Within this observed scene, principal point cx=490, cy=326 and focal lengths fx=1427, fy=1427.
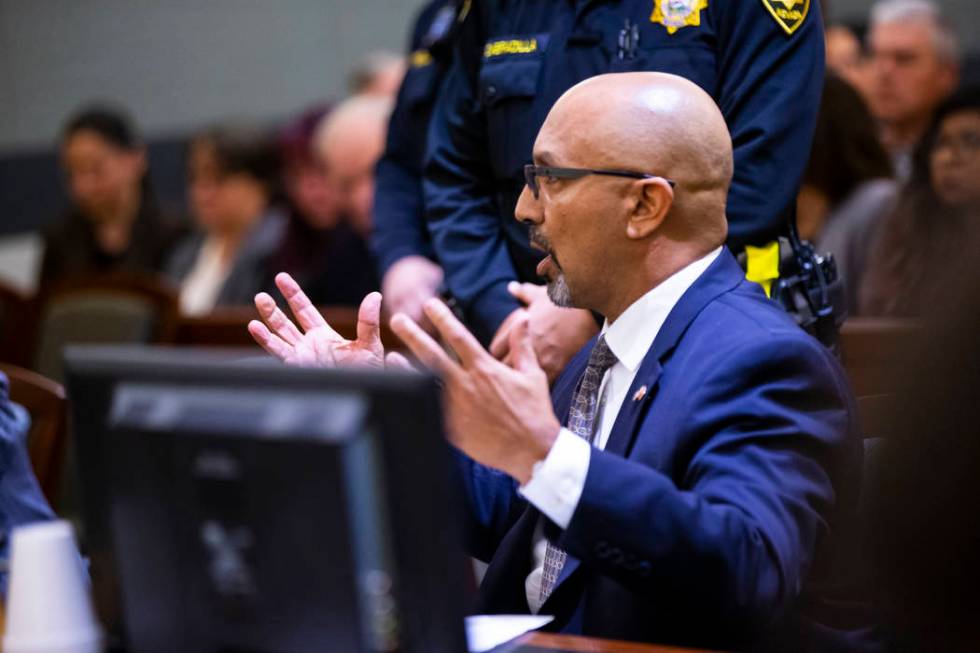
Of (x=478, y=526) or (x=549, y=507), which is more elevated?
(x=549, y=507)

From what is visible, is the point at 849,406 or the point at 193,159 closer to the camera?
the point at 849,406

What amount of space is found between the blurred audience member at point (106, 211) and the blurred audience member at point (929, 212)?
9.68ft

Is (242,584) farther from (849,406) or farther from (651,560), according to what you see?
(849,406)

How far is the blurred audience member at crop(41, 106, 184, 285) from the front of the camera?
5348 mm

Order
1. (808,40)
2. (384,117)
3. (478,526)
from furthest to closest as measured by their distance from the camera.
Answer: (384,117) < (808,40) < (478,526)

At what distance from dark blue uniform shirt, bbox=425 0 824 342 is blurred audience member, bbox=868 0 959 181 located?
97.3 inches

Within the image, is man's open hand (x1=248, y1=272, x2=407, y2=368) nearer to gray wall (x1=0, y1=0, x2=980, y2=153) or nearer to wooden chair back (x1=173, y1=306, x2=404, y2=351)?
wooden chair back (x1=173, y1=306, x2=404, y2=351)

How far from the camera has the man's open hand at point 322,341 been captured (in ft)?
5.57

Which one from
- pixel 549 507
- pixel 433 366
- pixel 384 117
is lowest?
pixel 549 507

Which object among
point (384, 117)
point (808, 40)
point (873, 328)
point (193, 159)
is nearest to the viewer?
point (808, 40)

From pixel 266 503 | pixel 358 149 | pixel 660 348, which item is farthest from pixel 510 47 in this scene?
pixel 358 149

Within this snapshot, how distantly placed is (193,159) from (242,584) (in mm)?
4392

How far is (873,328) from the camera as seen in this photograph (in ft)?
8.71

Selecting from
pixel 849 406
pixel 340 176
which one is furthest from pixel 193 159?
pixel 849 406
